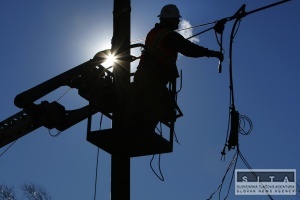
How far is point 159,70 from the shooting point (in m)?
9.83

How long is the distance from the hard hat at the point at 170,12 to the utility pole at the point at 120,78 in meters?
0.64

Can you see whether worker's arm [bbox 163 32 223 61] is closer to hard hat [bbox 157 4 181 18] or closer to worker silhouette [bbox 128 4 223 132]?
worker silhouette [bbox 128 4 223 132]

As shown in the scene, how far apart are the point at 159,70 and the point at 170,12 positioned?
1212 millimetres

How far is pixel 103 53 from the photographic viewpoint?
1012 cm

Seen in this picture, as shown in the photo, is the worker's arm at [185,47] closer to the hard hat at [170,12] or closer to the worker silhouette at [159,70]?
the worker silhouette at [159,70]

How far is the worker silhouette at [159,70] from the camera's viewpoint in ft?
31.2

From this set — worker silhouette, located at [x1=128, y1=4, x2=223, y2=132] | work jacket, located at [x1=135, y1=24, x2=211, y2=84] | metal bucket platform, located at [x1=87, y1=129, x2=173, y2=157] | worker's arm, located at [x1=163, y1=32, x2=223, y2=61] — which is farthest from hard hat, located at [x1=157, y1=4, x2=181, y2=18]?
metal bucket platform, located at [x1=87, y1=129, x2=173, y2=157]

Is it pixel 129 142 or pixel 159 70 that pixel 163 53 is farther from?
pixel 129 142

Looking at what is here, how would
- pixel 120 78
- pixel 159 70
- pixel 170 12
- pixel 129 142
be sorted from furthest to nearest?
pixel 170 12 < pixel 159 70 < pixel 120 78 < pixel 129 142

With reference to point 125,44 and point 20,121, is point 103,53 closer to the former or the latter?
point 125,44

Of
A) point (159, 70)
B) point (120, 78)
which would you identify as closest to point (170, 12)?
point (159, 70)

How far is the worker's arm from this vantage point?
982cm

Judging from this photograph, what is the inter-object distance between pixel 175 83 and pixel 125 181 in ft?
6.80

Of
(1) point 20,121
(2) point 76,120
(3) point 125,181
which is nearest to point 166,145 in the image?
(3) point 125,181
